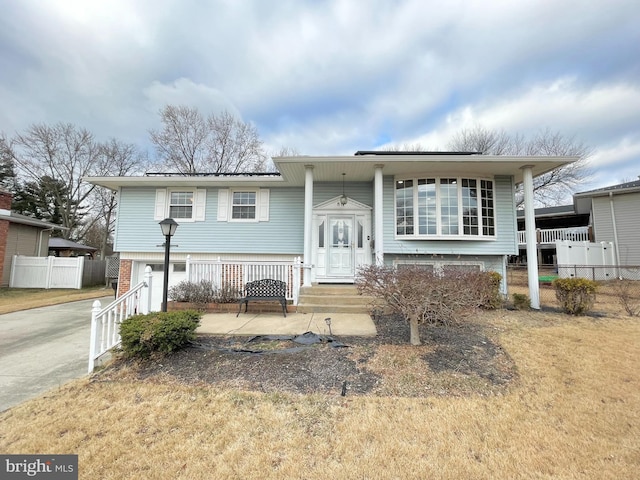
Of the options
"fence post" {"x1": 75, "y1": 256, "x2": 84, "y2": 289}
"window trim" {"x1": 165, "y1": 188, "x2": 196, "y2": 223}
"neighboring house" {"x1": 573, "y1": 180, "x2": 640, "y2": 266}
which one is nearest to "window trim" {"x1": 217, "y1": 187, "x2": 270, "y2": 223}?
"window trim" {"x1": 165, "y1": 188, "x2": 196, "y2": 223}

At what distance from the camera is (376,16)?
812 centimetres

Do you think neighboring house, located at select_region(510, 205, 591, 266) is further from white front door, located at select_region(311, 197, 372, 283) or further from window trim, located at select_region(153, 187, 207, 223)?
window trim, located at select_region(153, 187, 207, 223)

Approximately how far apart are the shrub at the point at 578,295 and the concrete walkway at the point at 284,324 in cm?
500

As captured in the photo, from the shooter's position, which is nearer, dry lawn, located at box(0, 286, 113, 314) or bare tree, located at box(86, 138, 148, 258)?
dry lawn, located at box(0, 286, 113, 314)

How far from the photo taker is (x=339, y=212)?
937cm

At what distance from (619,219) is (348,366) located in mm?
17765

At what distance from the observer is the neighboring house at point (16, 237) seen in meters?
14.1

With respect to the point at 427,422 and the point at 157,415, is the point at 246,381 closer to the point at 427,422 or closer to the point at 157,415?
the point at 157,415

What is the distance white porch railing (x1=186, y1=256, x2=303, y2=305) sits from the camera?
23.8 ft

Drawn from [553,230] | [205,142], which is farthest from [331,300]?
[205,142]

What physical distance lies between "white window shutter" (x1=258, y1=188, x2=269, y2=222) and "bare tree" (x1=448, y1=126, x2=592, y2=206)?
18952 mm

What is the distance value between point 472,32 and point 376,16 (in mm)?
3188

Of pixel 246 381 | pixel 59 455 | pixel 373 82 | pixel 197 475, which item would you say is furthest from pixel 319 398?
pixel 373 82

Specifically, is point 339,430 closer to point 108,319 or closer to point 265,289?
point 108,319
